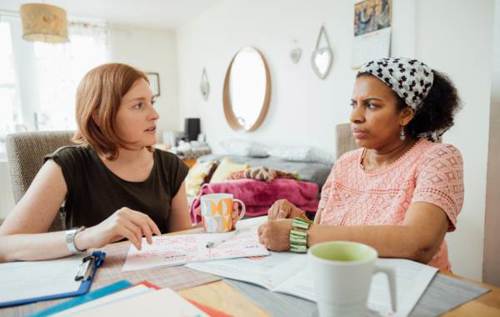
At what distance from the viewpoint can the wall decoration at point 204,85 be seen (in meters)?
4.34

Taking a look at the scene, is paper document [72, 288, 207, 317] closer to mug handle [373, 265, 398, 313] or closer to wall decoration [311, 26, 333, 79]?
mug handle [373, 265, 398, 313]

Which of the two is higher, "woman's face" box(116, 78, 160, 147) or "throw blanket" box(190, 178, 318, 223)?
"woman's face" box(116, 78, 160, 147)

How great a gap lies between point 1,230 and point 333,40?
228 centimetres

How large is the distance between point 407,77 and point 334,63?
5.28ft

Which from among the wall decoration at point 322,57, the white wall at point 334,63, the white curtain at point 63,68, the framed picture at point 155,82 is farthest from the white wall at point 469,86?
the white curtain at point 63,68

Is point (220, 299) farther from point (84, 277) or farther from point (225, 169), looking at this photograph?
point (225, 169)

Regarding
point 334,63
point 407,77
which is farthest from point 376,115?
point 334,63

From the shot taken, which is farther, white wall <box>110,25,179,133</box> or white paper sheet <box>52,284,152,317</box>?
white wall <box>110,25,179,133</box>

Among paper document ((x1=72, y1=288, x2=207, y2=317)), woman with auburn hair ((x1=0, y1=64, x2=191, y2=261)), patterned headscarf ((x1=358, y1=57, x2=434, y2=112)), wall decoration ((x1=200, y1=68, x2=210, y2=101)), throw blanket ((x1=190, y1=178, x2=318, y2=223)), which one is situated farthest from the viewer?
wall decoration ((x1=200, y1=68, x2=210, y2=101))

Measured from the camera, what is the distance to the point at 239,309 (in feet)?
1.84

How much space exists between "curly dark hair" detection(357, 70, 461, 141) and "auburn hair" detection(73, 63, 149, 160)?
0.79 m

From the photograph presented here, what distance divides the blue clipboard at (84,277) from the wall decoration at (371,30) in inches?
77.1

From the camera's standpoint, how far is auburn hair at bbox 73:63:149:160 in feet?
3.78

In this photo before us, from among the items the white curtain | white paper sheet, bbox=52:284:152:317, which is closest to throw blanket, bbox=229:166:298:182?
white paper sheet, bbox=52:284:152:317
